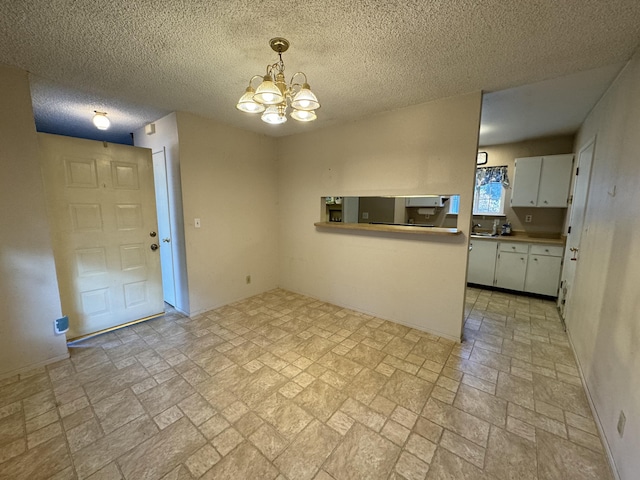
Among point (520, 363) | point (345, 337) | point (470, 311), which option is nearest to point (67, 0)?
point (345, 337)

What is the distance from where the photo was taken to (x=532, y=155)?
4105 millimetres

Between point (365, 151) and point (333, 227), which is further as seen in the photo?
point (333, 227)

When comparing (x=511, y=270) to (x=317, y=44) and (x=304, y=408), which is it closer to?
(x=304, y=408)

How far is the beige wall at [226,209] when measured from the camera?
3104mm

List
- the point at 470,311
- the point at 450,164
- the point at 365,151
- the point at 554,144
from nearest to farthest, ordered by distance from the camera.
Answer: the point at 450,164 < the point at 365,151 < the point at 470,311 < the point at 554,144

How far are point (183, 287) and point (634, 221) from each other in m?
4.06

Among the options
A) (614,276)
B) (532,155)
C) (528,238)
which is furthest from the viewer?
(532,155)

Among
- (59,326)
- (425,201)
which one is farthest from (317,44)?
(59,326)

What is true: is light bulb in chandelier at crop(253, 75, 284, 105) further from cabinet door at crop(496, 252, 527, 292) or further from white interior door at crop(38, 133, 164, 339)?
cabinet door at crop(496, 252, 527, 292)

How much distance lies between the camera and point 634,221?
1504mm

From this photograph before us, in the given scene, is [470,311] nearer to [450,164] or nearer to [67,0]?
[450,164]

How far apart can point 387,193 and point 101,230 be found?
3.18 meters

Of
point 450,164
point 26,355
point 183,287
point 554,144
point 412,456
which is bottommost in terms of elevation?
point 412,456

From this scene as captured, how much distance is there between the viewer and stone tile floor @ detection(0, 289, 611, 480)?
1.41 m
